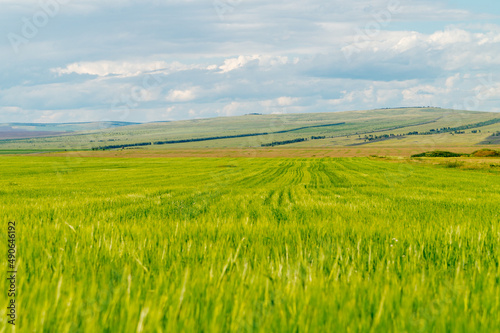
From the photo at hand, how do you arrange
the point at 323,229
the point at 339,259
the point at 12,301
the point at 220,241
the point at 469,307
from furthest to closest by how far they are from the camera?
1. the point at 323,229
2. the point at 220,241
3. the point at 339,259
4. the point at 469,307
5. the point at 12,301

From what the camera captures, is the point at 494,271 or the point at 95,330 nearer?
the point at 95,330

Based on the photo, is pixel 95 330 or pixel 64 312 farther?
pixel 64 312

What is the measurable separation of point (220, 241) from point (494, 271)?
2874 mm

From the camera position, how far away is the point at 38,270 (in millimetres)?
3416

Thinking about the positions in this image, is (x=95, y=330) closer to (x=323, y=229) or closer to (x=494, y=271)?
(x=494, y=271)

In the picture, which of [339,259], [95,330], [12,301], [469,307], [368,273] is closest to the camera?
[95,330]

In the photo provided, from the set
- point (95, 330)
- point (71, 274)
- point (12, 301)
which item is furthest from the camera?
point (71, 274)

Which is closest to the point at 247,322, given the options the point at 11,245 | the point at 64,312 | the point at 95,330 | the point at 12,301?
the point at 95,330

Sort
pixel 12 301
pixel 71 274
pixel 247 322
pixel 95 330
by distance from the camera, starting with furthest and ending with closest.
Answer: pixel 71 274, pixel 12 301, pixel 247 322, pixel 95 330

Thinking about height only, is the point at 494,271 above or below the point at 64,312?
below

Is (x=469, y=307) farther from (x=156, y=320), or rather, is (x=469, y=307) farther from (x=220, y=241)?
(x=220, y=241)

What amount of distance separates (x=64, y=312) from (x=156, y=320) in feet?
2.04

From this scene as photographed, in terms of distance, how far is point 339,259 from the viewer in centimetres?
403

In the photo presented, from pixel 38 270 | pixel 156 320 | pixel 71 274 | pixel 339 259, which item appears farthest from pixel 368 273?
pixel 38 270
